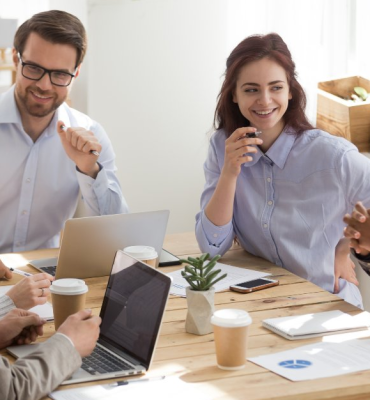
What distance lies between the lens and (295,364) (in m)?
1.60

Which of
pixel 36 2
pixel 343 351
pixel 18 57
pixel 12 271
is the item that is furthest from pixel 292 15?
pixel 36 2

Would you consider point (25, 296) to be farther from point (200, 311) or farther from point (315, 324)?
point (315, 324)

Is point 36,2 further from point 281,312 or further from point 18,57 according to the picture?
point 281,312

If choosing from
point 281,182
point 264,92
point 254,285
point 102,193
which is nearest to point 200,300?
point 254,285

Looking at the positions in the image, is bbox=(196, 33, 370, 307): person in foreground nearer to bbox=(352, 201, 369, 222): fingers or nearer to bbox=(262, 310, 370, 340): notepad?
bbox=(352, 201, 369, 222): fingers

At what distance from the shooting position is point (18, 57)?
9.08 feet

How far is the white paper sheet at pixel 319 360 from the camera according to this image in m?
1.56

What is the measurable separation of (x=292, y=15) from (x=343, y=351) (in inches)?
93.3

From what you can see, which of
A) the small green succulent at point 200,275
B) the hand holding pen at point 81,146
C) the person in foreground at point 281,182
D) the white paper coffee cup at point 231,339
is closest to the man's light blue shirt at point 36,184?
the hand holding pen at point 81,146

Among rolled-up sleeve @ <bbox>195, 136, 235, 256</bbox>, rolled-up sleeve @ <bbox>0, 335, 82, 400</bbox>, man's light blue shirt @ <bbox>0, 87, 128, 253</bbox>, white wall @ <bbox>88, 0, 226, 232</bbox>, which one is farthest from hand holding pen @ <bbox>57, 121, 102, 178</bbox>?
white wall @ <bbox>88, 0, 226, 232</bbox>

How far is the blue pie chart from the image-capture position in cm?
159

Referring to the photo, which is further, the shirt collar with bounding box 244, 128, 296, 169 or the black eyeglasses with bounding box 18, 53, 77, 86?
the black eyeglasses with bounding box 18, 53, 77, 86

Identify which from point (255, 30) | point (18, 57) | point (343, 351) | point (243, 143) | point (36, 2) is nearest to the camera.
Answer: point (343, 351)

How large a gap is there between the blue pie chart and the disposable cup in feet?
1.61
